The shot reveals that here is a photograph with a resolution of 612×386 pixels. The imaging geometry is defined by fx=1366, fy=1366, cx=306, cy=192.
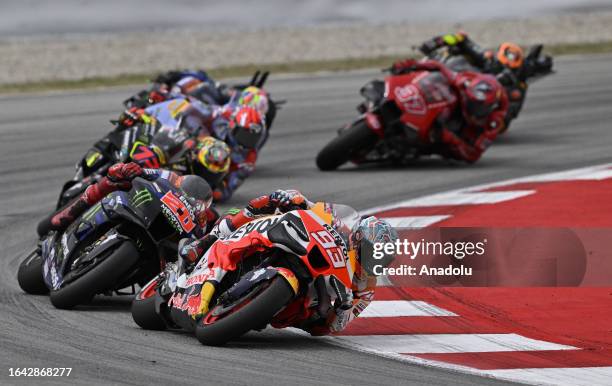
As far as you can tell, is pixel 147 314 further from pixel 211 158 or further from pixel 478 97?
pixel 478 97

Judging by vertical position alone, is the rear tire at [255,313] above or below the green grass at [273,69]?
above

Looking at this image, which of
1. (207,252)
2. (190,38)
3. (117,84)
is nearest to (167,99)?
(207,252)

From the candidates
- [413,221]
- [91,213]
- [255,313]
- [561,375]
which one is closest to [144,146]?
[413,221]

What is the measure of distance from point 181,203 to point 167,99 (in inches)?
215

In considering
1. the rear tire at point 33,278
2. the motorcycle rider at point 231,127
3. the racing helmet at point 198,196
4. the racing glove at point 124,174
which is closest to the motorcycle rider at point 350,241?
the racing helmet at point 198,196

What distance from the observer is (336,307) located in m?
8.24

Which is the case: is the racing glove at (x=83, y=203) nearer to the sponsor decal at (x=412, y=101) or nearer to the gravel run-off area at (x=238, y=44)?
the sponsor decal at (x=412, y=101)

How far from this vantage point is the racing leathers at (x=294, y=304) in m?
8.20

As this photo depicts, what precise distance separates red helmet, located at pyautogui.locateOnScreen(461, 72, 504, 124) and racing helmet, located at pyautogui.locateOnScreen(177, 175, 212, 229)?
8020 mm

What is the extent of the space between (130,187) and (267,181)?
6542 millimetres

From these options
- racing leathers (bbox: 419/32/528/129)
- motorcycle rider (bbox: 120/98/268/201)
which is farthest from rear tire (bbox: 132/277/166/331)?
racing leathers (bbox: 419/32/528/129)

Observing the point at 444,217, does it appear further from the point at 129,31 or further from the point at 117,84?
the point at 129,31

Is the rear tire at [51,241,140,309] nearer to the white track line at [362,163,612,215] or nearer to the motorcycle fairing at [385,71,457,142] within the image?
the white track line at [362,163,612,215]

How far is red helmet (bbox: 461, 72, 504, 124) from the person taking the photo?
16.9m
